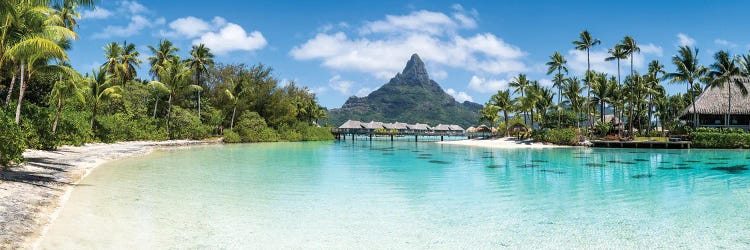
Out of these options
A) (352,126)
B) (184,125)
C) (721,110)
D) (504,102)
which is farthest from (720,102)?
(352,126)

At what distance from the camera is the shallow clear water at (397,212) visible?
7.57 m

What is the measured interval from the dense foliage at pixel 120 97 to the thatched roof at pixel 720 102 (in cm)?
4383

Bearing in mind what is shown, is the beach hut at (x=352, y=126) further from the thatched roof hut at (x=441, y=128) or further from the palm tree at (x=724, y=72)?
the palm tree at (x=724, y=72)

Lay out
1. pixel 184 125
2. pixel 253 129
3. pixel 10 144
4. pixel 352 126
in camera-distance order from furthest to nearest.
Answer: pixel 352 126, pixel 253 129, pixel 184 125, pixel 10 144

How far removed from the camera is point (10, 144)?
42.4 ft

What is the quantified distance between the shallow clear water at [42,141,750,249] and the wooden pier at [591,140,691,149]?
85.1 feet

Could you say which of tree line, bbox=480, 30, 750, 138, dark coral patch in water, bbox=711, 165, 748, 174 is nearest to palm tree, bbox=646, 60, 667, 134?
tree line, bbox=480, 30, 750, 138

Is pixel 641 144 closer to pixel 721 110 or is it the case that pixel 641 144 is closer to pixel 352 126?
pixel 721 110

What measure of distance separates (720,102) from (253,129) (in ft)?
154

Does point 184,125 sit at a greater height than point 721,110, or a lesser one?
lesser

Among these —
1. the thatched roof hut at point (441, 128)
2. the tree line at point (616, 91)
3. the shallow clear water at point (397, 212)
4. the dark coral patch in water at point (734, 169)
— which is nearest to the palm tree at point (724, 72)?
the tree line at point (616, 91)

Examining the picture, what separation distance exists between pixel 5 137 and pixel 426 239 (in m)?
11.9

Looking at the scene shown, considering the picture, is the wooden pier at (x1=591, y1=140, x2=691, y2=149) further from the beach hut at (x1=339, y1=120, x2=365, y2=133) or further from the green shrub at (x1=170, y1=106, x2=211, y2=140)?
the beach hut at (x1=339, y1=120, x2=365, y2=133)

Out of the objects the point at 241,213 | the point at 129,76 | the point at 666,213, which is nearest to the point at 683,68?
the point at 666,213
